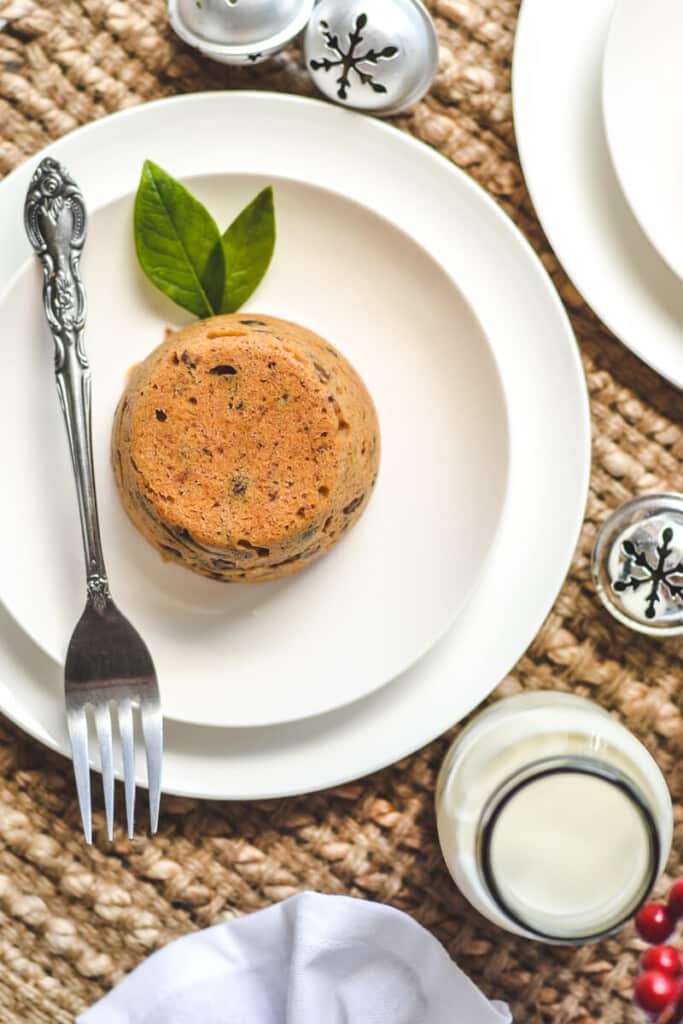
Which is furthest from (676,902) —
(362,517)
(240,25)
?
(240,25)

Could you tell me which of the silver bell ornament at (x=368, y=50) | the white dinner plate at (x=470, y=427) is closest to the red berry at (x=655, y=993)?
the white dinner plate at (x=470, y=427)

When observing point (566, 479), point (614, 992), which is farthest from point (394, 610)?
point (614, 992)

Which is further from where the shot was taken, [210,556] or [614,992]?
[614,992]

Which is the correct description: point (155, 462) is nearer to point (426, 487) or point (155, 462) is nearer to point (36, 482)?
point (36, 482)

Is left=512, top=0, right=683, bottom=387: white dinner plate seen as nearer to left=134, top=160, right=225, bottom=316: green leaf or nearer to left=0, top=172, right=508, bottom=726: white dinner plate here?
left=0, top=172, right=508, bottom=726: white dinner plate

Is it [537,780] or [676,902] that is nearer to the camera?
[537,780]

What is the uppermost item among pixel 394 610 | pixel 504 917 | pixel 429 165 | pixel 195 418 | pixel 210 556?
pixel 429 165

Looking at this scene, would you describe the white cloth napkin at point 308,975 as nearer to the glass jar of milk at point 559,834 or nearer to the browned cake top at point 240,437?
the glass jar of milk at point 559,834

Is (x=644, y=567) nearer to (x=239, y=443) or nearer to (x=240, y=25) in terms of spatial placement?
(x=239, y=443)
